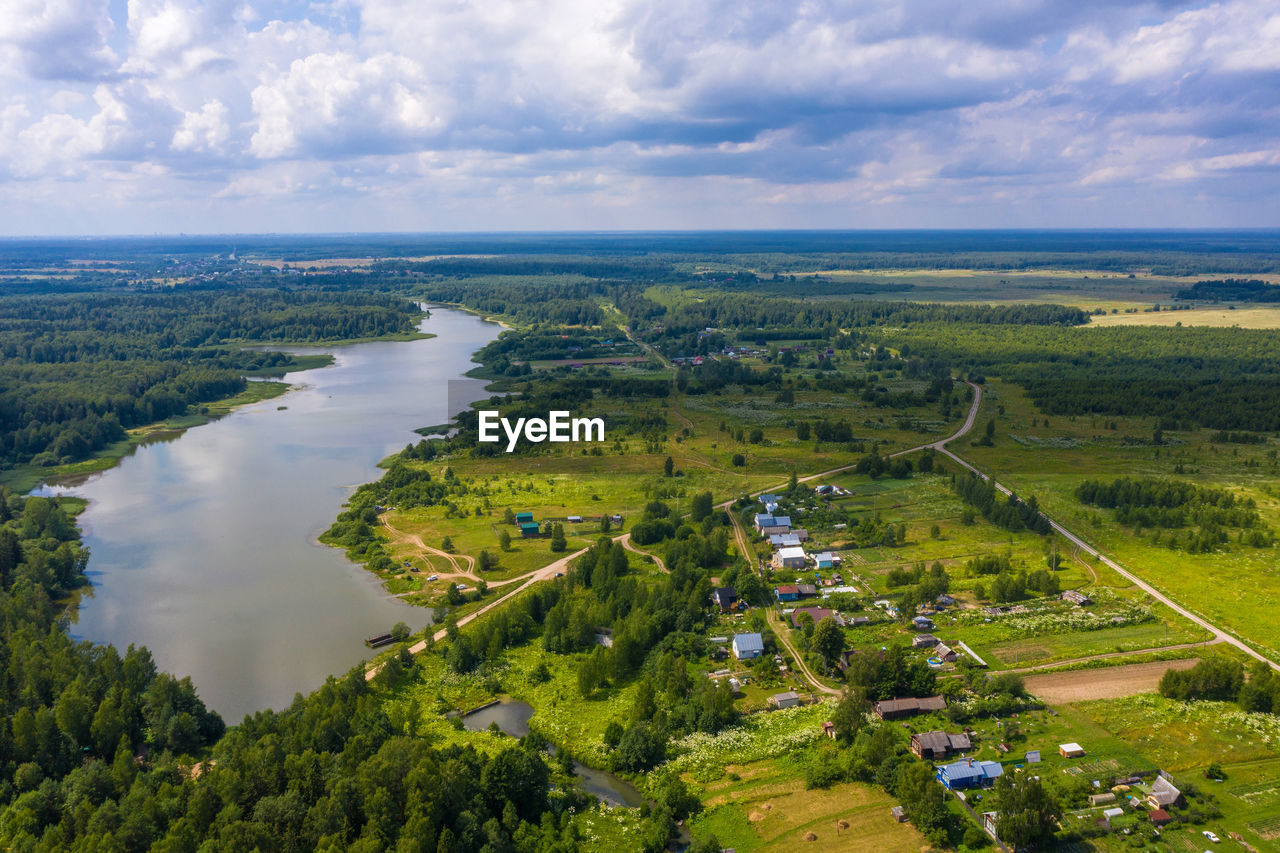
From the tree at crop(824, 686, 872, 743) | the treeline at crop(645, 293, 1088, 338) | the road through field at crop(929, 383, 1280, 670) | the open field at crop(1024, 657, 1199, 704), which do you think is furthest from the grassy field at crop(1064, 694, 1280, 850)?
the treeline at crop(645, 293, 1088, 338)

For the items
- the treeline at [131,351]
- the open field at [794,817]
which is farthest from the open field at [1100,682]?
the treeline at [131,351]

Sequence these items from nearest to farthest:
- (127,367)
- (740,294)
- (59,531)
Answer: (59,531)
(127,367)
(740,294)

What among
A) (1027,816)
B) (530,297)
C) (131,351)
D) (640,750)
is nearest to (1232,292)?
(530,297)

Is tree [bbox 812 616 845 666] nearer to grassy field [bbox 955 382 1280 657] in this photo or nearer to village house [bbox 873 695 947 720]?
village house [bbox 873 695 947 720]

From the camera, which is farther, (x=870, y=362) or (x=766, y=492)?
(x=870, y=362)

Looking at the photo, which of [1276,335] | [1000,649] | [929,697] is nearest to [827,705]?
[929,697]

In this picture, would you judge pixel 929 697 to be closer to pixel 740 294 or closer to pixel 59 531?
pixel 59 531

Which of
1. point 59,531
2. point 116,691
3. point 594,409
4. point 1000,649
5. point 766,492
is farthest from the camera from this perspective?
point 594,409
